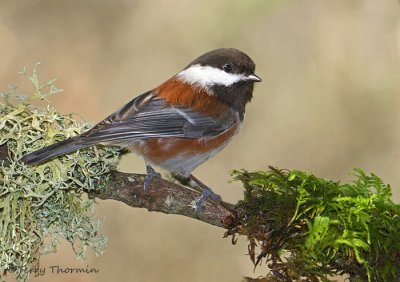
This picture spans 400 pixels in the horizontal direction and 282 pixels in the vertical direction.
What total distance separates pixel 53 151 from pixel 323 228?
1.35 m

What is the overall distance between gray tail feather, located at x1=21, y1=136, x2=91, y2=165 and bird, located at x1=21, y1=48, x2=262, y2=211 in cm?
41

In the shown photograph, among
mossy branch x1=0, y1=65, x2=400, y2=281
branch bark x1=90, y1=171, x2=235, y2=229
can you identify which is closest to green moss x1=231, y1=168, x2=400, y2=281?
mossy branch x1=0, y1=65, x2=400, y2=281

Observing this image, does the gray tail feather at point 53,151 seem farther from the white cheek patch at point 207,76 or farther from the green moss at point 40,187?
the white cheek patch at point 207,76

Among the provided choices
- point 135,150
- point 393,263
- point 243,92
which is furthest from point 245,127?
point 393,263

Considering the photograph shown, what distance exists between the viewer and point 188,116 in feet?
12.9

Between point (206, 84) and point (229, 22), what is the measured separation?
188cm

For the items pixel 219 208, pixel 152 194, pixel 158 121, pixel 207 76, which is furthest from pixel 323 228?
pixel 207 76

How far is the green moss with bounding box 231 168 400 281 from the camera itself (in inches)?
95.9

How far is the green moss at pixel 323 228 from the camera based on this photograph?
2.44 metres

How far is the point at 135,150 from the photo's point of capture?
3869 mm

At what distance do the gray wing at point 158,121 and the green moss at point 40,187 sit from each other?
380 millimetres

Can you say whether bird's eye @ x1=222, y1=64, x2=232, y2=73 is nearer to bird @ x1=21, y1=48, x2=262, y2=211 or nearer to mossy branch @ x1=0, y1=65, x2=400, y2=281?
bird @ x1=21, y1=48, x2=262, y2=211

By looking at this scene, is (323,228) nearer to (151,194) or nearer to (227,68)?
(151,194)

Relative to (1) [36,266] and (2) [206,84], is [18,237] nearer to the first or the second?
(1) [36,266]
